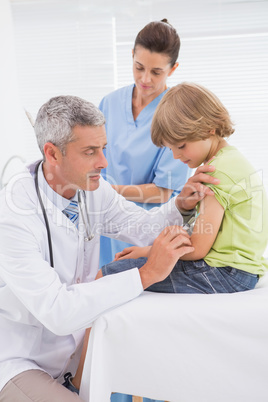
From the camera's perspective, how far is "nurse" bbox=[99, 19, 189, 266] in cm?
169

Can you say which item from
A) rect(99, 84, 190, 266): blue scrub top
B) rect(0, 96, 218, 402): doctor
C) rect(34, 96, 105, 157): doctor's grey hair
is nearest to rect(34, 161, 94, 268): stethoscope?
rect(0, 96, 218, 402): doctor

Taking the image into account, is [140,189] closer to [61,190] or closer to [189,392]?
[61,190]

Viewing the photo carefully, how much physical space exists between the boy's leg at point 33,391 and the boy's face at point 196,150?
80 centimetres

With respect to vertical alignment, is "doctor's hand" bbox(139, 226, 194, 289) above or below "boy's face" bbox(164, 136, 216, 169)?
below

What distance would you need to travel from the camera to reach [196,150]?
55.7 inches

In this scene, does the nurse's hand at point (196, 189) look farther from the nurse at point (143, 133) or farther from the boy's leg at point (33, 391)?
the boy's leg at point (33, 391)

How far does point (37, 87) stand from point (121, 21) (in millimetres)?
858

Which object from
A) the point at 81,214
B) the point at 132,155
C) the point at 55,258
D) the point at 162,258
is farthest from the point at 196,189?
the point at 132,155

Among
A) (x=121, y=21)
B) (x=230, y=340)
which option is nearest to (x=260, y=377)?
(x=230, y=340)

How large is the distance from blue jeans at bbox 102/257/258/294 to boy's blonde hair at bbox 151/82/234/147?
0.41 m

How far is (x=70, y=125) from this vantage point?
4.03 feet

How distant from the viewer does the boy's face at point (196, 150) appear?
4.63ft

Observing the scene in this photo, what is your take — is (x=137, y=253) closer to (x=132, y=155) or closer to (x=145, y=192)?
(x=145, y=192)

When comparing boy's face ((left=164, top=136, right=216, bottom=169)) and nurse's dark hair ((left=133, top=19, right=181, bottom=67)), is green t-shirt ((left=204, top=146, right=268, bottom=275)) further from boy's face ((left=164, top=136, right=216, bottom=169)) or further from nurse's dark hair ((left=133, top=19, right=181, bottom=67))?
nurse's dark hair ((left=133, top=19, right=181, bottom=67))
